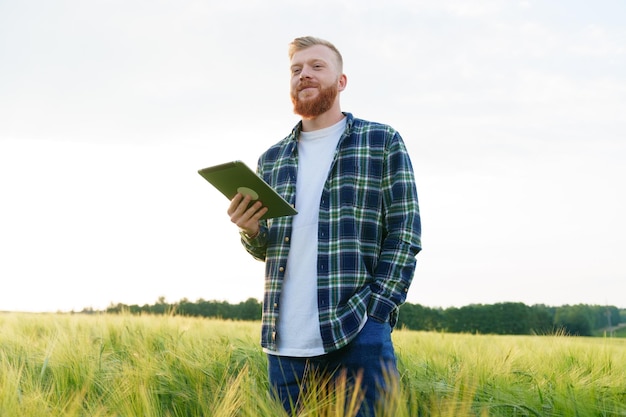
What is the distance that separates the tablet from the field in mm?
731

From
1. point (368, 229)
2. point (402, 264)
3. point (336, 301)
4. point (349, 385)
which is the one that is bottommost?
point (349, 385)

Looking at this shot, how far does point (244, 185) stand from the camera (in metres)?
2.40

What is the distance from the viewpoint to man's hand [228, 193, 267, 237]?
A: 249 cm

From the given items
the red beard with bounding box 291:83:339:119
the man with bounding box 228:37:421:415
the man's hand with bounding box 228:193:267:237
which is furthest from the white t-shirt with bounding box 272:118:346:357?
the man's hand with bounding box 228:193:267:237

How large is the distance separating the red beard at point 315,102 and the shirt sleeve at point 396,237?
0.37 m

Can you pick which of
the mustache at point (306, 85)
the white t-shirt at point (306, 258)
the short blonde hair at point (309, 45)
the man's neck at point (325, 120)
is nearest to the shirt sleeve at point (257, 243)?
the white t-shirt at point (306, 258)

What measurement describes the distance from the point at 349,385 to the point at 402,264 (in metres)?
Result: 0.54

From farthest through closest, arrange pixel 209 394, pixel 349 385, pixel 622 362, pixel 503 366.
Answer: pixel 622 362 → pixel 503 366 → pixel 209 394 → pixel 349 385

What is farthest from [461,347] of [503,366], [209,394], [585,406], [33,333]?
[33,333]

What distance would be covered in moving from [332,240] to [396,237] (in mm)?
280

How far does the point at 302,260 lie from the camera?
103 inches

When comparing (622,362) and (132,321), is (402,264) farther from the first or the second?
(132,321)

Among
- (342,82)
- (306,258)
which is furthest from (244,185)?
(342,82)

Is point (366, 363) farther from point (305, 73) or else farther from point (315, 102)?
point (305, 73)
